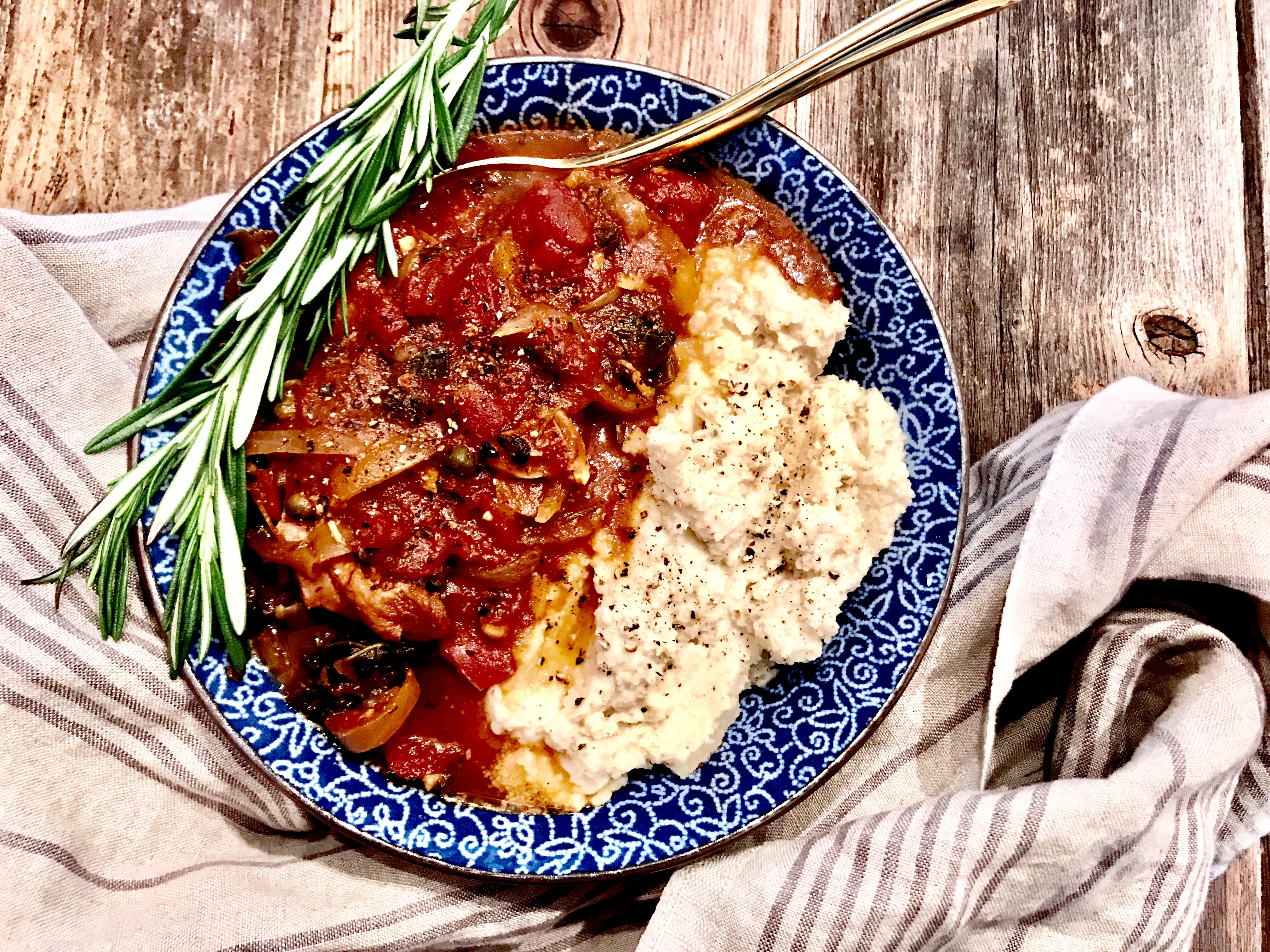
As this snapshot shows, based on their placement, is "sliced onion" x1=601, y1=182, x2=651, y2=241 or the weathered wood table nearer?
"sliced onion" x1=601, y1=182, x2=651, y2=241

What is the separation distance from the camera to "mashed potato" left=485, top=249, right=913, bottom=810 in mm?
3402

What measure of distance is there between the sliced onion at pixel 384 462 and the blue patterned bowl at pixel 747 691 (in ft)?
2.07

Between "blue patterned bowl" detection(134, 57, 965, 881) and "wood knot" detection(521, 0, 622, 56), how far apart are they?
2.05 feet

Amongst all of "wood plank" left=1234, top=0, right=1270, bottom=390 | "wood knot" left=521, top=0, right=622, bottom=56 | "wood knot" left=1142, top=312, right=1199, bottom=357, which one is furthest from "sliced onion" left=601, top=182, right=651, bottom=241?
"wood plank" left=1234, top=0, right=1270, bottom=390

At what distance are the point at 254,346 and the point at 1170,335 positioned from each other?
3674 millimetres

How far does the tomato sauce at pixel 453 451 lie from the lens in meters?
3.39

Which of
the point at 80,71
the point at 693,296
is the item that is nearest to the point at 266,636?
the point at 693,296

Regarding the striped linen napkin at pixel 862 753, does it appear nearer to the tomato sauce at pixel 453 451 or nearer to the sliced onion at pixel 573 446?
the tomato sauce at pixel 453 451

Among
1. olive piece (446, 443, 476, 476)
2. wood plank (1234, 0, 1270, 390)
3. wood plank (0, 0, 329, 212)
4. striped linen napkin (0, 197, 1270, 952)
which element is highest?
wood plank (0, 0, 329, 212)

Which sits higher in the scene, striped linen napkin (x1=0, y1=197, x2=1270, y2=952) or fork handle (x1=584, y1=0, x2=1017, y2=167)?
fork handle (x1=584, y1=0, x2=1017, y2=167)

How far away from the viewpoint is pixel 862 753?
3871 mm

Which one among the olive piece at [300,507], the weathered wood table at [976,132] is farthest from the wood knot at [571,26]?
the olive piece at [300,507]

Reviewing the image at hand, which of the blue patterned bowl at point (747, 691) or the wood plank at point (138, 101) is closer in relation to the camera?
the blue patterned bowl at point (747, 691)

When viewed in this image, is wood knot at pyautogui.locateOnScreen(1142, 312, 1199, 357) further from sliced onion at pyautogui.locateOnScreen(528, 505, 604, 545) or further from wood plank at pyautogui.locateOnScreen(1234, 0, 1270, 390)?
sliced onion at pyautogui.locateOnScreen(528, 505, 604, 545)
